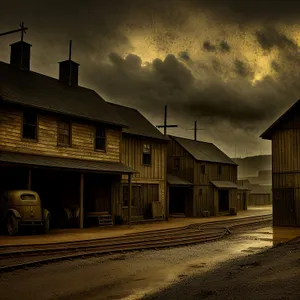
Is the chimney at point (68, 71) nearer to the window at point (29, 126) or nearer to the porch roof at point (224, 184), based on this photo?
the window at point (29, 126)

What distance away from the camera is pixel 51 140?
2353 centimetres

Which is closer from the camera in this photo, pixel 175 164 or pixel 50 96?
pixel 50 96

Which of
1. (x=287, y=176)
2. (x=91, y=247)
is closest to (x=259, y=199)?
(x=287, y=176)

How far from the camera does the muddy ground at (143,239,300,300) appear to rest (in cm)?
870

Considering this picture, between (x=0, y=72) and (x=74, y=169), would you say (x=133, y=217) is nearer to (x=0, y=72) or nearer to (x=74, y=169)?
(x=74, y=169)

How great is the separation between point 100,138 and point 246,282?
18.0m

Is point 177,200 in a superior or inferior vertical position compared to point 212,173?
inferior

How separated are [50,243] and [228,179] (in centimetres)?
3072

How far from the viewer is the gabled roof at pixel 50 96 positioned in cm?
2266

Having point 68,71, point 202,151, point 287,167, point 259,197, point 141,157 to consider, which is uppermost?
point 68,71

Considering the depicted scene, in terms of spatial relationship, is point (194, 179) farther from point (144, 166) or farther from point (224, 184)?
point (144, 166)

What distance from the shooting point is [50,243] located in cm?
1667

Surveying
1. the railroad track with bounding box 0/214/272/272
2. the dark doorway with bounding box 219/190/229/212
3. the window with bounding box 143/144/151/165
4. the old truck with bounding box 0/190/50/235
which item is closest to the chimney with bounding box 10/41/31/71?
the window with bounding box 143/144/151/165

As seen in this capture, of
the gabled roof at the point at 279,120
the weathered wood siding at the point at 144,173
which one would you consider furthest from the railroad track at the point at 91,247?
the gabled roof at the point at 279,120
